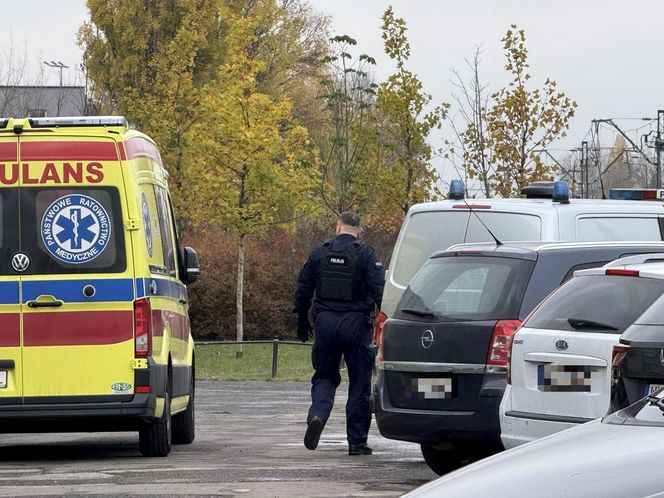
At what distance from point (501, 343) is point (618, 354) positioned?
2.19 meters

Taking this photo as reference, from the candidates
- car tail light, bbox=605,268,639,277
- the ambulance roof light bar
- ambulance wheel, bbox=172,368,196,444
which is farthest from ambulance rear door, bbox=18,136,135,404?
car tail light, bbox=605,268,639,277

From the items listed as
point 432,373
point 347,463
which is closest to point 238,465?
point 347,463

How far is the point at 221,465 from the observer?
11.1 metres

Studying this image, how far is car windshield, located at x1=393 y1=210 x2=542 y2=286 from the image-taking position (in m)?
11.5

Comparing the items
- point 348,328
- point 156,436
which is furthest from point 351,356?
point 156,436

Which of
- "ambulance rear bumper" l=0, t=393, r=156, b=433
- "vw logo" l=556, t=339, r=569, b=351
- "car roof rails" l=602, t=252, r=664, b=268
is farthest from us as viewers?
"ambulance rear bumper" l=0, t=393, r=156, b=433

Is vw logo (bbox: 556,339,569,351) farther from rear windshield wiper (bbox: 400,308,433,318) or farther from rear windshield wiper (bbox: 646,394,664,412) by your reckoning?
rear windshield wiper (bbox: 646,394,664,412)

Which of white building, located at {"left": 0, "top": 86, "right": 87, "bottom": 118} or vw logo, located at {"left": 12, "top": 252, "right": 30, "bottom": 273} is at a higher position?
white building, located at {"left": 0, "top": 86, "right": 87, "bottom": 118}

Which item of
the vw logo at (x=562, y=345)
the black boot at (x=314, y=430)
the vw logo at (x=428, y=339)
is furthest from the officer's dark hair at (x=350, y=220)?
the vw logo at (x=562, y=345)

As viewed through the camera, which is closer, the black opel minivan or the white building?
the black opel minivan

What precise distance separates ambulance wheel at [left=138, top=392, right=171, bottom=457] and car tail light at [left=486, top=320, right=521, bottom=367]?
3011mm

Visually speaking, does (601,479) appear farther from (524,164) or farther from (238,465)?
(524,164)

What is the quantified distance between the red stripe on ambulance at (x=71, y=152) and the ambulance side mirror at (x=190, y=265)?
2.02m

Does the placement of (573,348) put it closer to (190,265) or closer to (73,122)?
(73,122)
